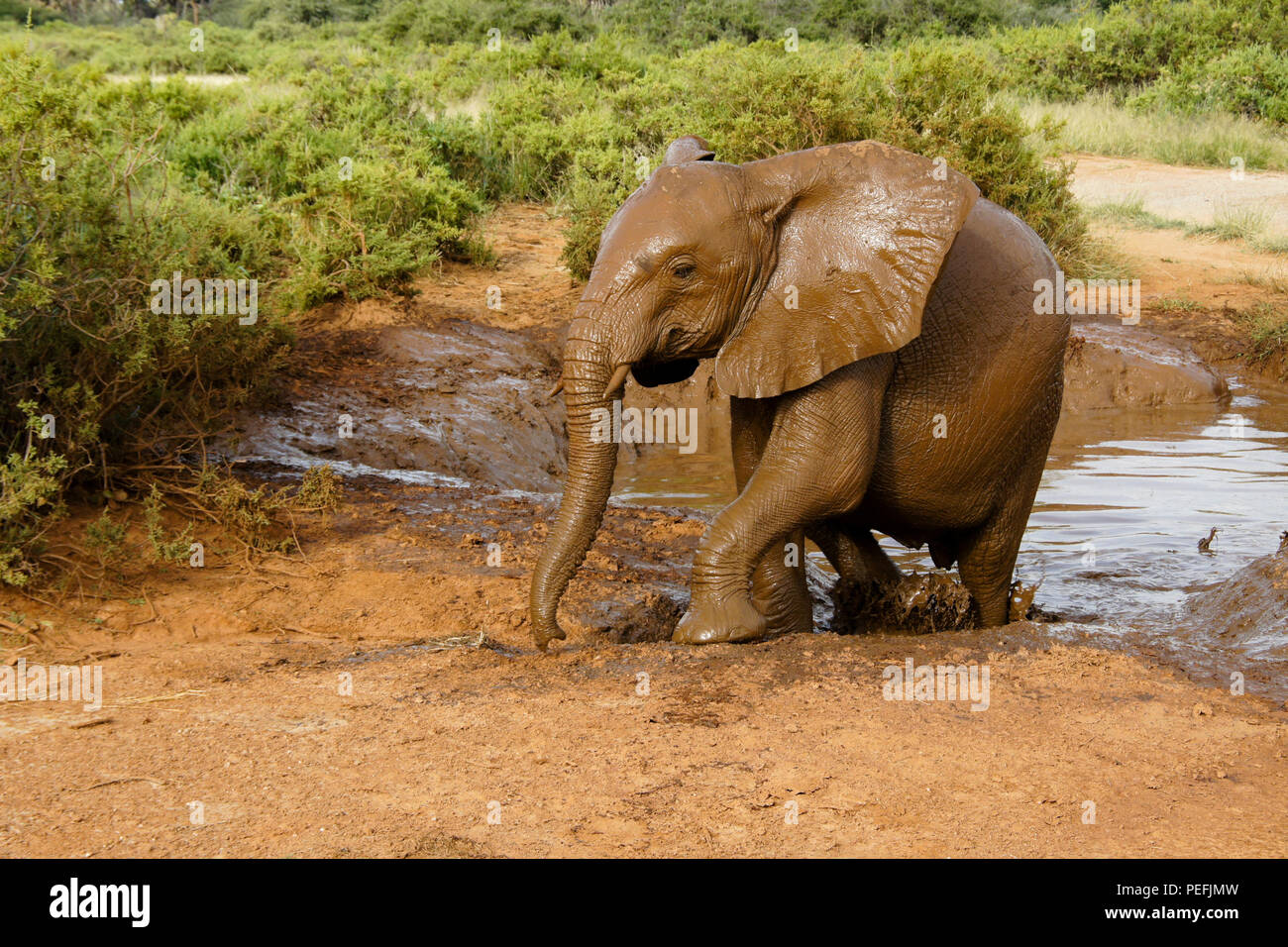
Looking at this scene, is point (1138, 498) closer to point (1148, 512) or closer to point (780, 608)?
point (1148, 512)

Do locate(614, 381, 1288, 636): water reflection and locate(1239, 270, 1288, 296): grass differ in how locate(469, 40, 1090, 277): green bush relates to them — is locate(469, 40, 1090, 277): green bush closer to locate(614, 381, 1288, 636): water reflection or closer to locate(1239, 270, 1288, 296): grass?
locate(1239, 270, 1288, 296): grass

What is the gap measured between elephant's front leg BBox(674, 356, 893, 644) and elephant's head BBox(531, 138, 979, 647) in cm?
18

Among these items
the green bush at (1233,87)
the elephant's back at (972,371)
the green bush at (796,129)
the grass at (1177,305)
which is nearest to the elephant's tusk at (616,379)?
the elephant's back at (972,371)

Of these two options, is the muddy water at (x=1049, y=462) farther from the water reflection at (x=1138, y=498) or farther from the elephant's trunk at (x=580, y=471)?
the elephant's trunk at (x=580, y=471)

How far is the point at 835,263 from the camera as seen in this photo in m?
4.95

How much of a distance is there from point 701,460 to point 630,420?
1003 millimetres

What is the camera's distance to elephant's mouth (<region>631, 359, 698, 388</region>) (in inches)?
193

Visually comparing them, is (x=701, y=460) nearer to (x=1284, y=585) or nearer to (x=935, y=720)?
(x=1284, y=585)

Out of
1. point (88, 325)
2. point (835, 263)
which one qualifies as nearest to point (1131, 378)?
point (835, 263)

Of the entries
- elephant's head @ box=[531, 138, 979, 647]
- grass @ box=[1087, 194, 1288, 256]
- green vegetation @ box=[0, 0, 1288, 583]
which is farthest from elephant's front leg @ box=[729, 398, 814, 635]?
grass @ box=[1087, 194, 1288, 256]

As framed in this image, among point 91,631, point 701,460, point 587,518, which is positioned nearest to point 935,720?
point 587,518

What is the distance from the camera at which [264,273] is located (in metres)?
11.5

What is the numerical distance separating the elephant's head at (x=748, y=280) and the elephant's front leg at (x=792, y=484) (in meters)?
0.18

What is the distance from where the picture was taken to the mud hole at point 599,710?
3600 mm
